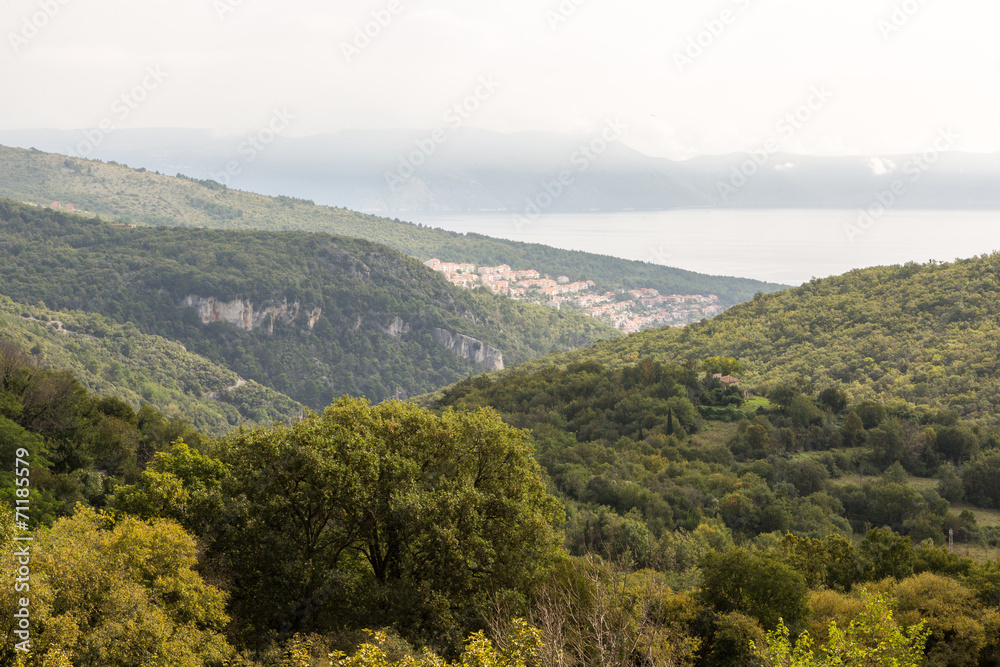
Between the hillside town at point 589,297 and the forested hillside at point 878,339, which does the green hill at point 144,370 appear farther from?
the hillside town at point 589,297

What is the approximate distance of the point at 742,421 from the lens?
37.6 m

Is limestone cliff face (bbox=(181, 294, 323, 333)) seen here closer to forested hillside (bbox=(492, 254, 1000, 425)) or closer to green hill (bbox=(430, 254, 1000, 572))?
forested hillside (bbox=(492, 254, 1000, 425))

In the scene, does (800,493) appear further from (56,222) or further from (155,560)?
(56,222)

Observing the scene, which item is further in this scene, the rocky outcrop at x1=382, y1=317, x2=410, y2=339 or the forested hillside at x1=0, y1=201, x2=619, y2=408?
the rocky outcrop at x1=382, y1=317, x2=410, y2=339

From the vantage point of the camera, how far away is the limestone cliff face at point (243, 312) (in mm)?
102188

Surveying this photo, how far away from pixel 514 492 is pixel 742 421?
2753 centimetres

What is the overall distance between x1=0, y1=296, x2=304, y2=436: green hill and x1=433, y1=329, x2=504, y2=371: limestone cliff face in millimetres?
33376

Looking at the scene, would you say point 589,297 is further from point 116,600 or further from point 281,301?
point 116,600

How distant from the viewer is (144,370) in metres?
79.4

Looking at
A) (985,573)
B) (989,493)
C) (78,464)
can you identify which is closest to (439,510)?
(985,573)

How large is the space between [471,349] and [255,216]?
9927 centimetres

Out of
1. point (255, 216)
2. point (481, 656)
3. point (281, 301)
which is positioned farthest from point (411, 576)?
point (255, 216)

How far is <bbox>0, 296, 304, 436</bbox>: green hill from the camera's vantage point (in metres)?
67.2

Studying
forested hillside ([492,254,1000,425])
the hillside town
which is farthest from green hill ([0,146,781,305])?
forested hillside ([492,254,1000,425])
